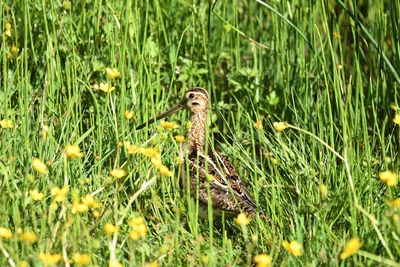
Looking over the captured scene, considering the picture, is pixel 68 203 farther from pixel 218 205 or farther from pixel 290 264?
pixel 290 264

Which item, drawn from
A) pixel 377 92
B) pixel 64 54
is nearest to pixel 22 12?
pixel 64 54

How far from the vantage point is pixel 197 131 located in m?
5.56

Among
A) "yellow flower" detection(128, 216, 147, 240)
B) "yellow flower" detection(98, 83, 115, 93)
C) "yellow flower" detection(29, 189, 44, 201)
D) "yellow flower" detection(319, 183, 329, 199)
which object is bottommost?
"yellow flower" detection(29, 189, 44, 201)

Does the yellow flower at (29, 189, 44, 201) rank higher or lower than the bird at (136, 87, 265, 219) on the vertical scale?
higher

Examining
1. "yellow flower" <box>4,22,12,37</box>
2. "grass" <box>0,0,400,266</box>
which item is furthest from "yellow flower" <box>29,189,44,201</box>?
"yellow flower" <box>4,22,12,37</box>

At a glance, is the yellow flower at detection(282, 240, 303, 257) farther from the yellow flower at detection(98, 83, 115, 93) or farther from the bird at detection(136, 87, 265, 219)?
the yellow flower at detection(98, 83, 115, 93)

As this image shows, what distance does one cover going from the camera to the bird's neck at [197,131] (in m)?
5.52

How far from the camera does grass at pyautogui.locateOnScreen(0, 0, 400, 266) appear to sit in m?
4.05

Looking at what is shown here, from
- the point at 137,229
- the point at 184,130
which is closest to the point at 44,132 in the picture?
the point at 137,229

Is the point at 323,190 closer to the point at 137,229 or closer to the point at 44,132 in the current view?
the point at 137,229

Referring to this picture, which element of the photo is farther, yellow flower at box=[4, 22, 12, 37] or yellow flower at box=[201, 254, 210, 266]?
yellow flower at box=[4, 22, 12, 37]

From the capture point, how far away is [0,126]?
480 centimetres

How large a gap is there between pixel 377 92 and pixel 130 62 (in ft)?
4.56

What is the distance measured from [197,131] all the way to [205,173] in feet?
3.66
